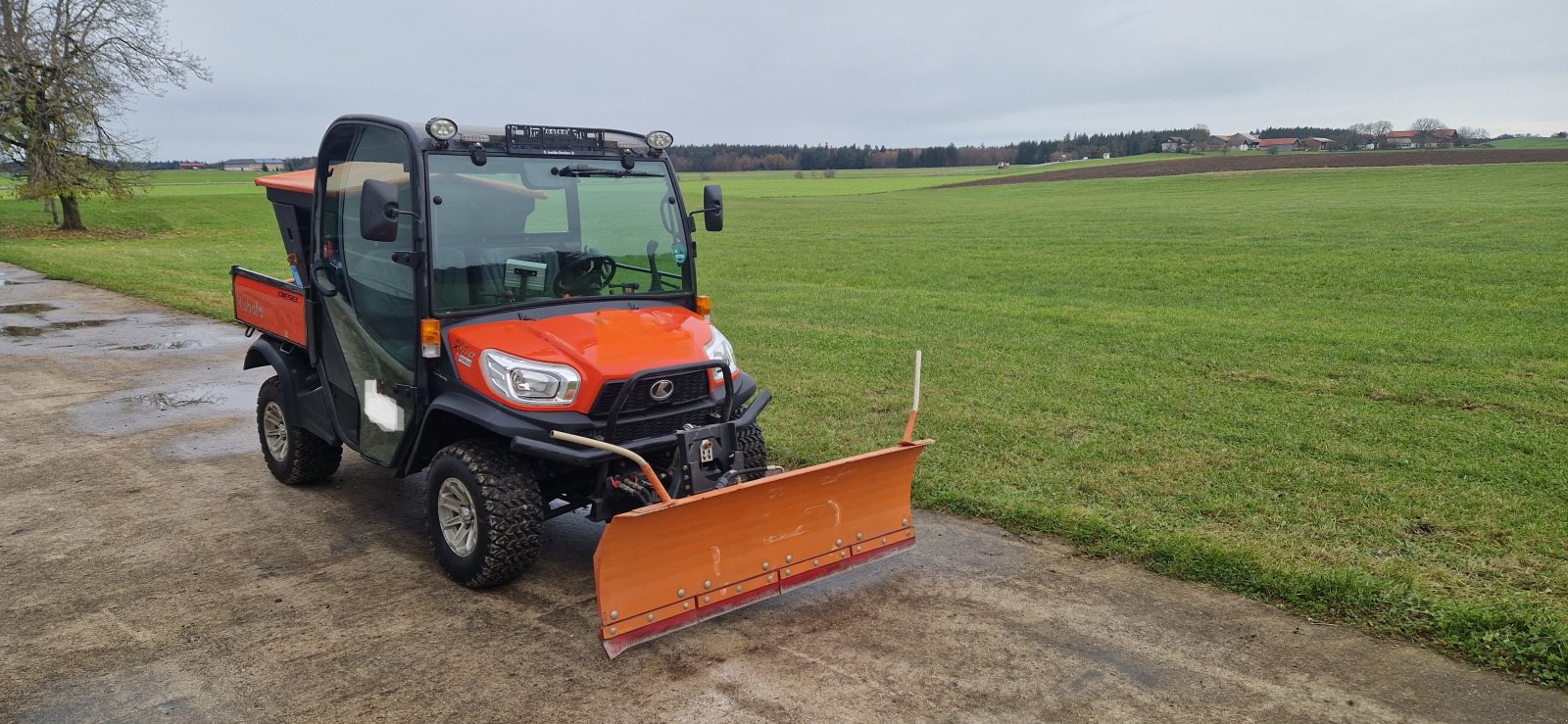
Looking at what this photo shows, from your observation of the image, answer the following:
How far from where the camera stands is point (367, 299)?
19.0 ft

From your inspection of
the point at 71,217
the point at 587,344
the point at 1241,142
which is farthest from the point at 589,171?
the point at 1241,142

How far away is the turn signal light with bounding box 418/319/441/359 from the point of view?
521 cm

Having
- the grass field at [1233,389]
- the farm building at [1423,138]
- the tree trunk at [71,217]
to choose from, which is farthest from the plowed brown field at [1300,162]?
the tree trunk at [71,217]

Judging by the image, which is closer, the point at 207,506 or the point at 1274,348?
the point at 207,506

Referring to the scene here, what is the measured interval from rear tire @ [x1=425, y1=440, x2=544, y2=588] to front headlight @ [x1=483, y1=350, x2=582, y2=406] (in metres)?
0.36

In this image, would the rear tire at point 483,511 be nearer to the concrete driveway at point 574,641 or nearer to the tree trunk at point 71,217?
the concrete driveway at point 574,641

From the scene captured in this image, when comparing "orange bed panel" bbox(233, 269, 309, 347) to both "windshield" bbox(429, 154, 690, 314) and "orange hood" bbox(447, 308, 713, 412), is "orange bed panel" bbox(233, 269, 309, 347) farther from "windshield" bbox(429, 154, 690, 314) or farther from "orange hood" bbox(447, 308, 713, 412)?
"orange hood" bbox(447, 308, 713, 412)

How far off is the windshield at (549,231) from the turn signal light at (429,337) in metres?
0.11

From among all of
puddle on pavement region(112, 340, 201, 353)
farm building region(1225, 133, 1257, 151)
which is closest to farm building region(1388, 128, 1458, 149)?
farm building region(1225, 133, 1257, 151)

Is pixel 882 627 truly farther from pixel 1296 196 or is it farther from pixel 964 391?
pixel 1296 196

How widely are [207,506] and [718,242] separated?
24014 millimetres

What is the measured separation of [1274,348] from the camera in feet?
37.2

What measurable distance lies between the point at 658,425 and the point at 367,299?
6.17 feet

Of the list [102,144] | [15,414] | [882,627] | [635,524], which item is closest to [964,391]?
[882,627]
